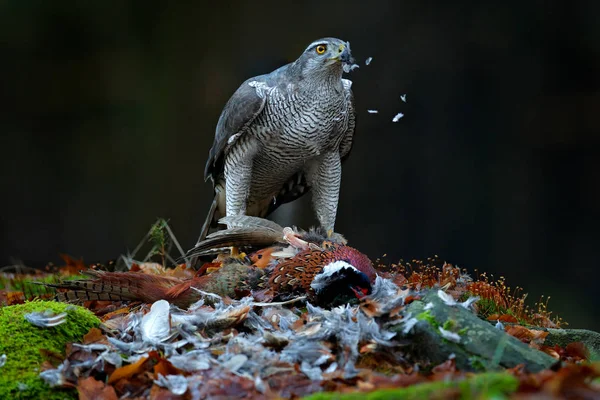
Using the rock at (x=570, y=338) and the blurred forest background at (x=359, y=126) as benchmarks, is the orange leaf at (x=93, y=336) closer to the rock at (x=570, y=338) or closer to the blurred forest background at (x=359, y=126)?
the rock at (x=570, y=338)

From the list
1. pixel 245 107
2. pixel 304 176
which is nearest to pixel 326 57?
pixel 245 107

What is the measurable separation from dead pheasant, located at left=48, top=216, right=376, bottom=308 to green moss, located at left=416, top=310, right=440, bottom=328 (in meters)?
0.38

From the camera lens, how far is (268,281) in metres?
2.59

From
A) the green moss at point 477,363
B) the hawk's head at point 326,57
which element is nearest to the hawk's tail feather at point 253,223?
the hawk's head at point 326,57

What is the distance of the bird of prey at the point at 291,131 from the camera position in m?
3.36

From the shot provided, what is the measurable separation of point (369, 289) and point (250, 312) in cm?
48

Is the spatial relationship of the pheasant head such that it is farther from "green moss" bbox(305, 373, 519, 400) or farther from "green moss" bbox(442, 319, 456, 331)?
"green moss" bbox(305, 373, 519, 400)

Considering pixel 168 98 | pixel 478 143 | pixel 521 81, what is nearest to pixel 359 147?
pixel 478 143

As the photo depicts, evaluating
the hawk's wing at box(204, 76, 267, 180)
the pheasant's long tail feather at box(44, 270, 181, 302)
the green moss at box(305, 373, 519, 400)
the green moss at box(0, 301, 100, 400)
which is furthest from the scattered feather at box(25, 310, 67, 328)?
the hawk's wing at box(204, 76, 267, 180)

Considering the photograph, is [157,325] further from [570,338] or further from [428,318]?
[570,338]

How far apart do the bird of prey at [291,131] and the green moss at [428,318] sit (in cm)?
171

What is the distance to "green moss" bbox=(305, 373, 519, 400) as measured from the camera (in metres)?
1.28

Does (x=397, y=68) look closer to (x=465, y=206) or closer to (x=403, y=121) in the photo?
(x=403, y=121)

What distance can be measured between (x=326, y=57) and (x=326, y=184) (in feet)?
2.99
